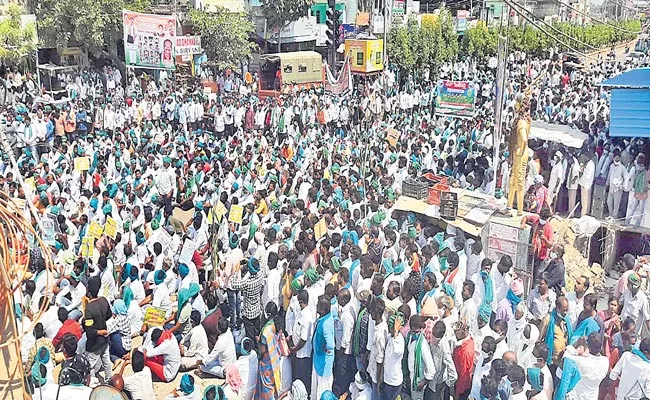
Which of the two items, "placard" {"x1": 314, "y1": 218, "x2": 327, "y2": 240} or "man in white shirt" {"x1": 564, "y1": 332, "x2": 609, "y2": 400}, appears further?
"placard" {"x1": 314, "y1": 218, "x2": 327, "y2": 240}

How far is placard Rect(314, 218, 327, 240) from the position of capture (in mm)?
7316

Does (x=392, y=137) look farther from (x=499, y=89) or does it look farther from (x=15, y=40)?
(x=15, y=40)

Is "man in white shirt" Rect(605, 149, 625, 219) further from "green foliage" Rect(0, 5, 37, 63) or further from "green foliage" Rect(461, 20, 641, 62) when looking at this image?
"green foliage" Rect(0, 5, 37, 63)

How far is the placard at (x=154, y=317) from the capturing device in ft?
19.9

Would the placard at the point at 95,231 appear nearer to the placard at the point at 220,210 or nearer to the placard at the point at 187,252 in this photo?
the placard at the point at 187,252

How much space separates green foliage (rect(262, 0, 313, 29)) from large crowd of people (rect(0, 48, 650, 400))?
16776 mm

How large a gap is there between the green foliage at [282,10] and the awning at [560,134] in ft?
56.7

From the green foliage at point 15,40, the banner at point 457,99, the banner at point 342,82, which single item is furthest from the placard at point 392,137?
the green foliage at point 15,40

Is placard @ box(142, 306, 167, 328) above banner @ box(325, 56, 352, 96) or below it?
below

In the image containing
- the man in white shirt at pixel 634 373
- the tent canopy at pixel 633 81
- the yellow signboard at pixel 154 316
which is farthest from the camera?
the tent canopy at pixel 633 81

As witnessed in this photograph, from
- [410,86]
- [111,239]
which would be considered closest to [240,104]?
[410,86]

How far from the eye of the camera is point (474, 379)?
5074 mm

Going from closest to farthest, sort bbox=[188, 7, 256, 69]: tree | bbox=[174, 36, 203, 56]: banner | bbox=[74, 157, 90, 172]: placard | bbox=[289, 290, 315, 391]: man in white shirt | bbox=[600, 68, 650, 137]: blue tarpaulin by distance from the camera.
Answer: bbox=[289, 290, 315, 391]: man in white shirt < bbox=[600, 68, 650, 137]: blue tarpaulin < bbox=[74, 157, 90, 172]: placard < bbox=[174, 36, 203, 56]: banner < bbox=[188, 7, 256, 69]: tree

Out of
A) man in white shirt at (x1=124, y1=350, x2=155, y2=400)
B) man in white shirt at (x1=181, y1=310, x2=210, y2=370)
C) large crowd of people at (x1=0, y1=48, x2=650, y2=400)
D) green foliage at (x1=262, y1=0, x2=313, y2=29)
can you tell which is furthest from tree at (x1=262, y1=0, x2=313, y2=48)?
man in white shirt at (x1=124, y1=350, x2=155, y2=400)
